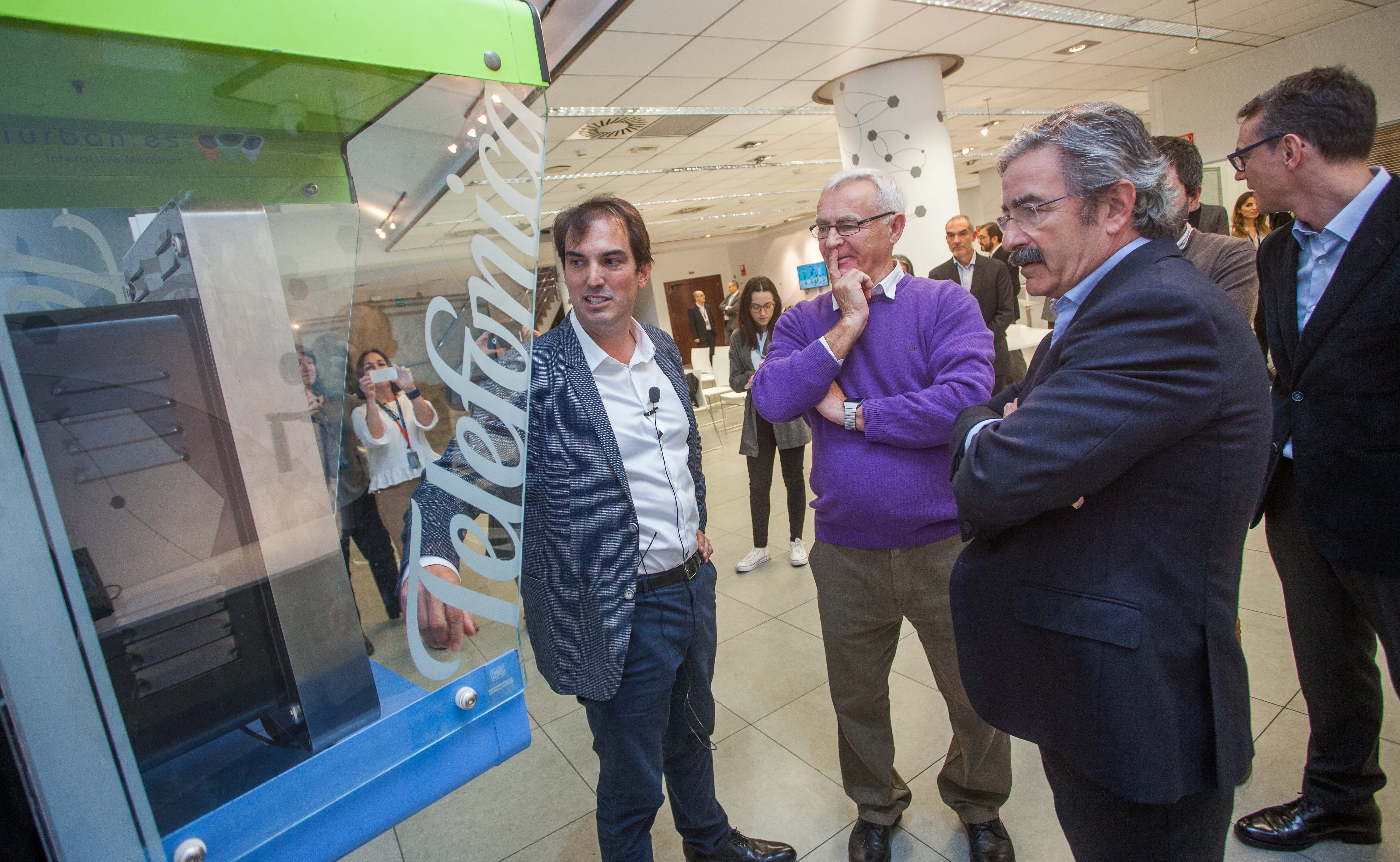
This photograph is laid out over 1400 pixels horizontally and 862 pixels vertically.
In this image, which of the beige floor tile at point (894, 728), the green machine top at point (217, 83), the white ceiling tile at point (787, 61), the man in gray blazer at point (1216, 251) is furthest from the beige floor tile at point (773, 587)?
the white ceiling tile at point (787, 61)

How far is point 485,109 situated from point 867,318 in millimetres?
971

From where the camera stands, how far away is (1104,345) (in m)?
0.90

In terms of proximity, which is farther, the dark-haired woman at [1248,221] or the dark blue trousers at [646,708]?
the dark-haired woman at [1248,221]

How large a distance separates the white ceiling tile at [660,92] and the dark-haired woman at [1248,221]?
3.88 metres

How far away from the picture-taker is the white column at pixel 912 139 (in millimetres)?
5910

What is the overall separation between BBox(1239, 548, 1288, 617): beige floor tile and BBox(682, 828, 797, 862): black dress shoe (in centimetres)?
198

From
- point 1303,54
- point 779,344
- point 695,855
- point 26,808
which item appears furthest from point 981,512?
point 1303,54

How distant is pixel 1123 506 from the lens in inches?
36.8

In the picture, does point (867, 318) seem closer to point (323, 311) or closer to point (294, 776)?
point (323, 311)

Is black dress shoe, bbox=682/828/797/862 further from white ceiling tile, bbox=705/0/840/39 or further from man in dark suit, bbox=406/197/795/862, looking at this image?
white ceiling tile, bbox=705/0/840/39

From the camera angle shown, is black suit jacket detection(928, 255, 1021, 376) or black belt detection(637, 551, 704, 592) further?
black suit jacket detection(928, 255, 1021, 376)

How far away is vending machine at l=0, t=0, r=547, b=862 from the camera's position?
62 cm

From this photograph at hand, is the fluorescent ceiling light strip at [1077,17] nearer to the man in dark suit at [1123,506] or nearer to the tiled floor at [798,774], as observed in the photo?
the tiled floor at [798,774]

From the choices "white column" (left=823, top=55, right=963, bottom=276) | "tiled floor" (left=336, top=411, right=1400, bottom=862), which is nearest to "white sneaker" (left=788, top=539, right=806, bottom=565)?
"tiled floor" (left=336, top=411, right=1400, bottom=862)
